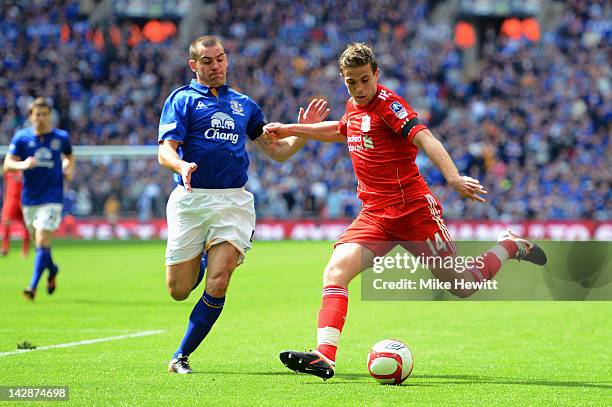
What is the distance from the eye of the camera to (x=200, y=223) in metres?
7.98

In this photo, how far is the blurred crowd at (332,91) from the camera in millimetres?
31547

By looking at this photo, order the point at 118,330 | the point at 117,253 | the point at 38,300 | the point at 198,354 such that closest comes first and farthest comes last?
the point at 198,354, the point at 118,330, the point at 38,300, the point at 117,253

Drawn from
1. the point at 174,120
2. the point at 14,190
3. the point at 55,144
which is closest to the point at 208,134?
the point at 174,120

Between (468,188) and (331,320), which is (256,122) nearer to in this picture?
(331,320)

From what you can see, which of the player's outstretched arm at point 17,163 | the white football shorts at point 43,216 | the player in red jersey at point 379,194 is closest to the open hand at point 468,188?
the player in red jersey at point 379,194

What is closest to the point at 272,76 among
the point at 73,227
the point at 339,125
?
the point at 73,227

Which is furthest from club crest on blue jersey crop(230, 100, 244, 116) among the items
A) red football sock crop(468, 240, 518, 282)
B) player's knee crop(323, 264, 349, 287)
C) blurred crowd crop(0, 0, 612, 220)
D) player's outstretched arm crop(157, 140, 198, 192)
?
blurred crowd crop(0, 0, 612, 220)

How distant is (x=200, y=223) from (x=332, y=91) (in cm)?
2891

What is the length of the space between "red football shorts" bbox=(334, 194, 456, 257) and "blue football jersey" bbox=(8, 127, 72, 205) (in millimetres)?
7243

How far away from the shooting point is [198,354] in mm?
8859

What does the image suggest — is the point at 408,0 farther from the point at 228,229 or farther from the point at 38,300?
the point at 228,229

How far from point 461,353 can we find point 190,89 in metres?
3.30

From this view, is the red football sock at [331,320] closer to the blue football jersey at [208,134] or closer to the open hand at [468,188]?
the open hand at [468,188]

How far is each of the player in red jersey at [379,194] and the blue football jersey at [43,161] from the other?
6928 mm
